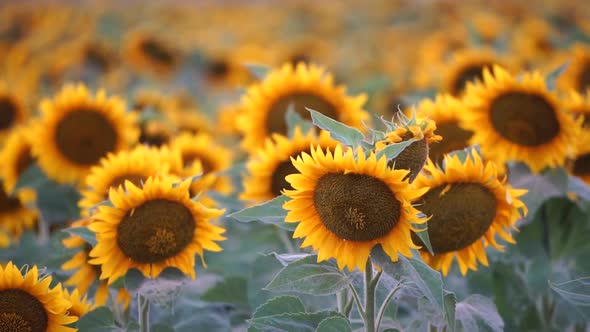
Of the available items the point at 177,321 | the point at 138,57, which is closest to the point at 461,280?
the point at 177,321

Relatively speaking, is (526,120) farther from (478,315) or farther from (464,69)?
(464,69)

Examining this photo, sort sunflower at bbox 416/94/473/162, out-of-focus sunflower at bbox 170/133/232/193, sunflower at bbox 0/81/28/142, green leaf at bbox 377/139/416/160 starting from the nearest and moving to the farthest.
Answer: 1. green leaf at bbox 377/139/416/160
2. sunflower at bbox 416/94/473/162
3. out-of-focus sunflower at bbox 170/133/232/193
4. sunflower at bbox 0/81/28/142

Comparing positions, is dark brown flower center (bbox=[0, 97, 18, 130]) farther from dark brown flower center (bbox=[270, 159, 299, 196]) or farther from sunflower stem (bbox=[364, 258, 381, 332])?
sunflower stem (bbox=[364, 258, 381, 332])

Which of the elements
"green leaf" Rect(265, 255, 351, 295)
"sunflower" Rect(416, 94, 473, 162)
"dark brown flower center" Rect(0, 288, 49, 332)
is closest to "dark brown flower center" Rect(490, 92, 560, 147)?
"sunflower" Rect(416, 94, 473, 162)

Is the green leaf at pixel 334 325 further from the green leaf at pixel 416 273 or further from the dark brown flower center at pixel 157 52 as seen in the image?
the dark brown flower center at pixel 157 52

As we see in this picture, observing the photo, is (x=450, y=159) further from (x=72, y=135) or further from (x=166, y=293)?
(x=72, y=135)

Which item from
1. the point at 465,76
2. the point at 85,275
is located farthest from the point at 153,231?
the point at 465,76
